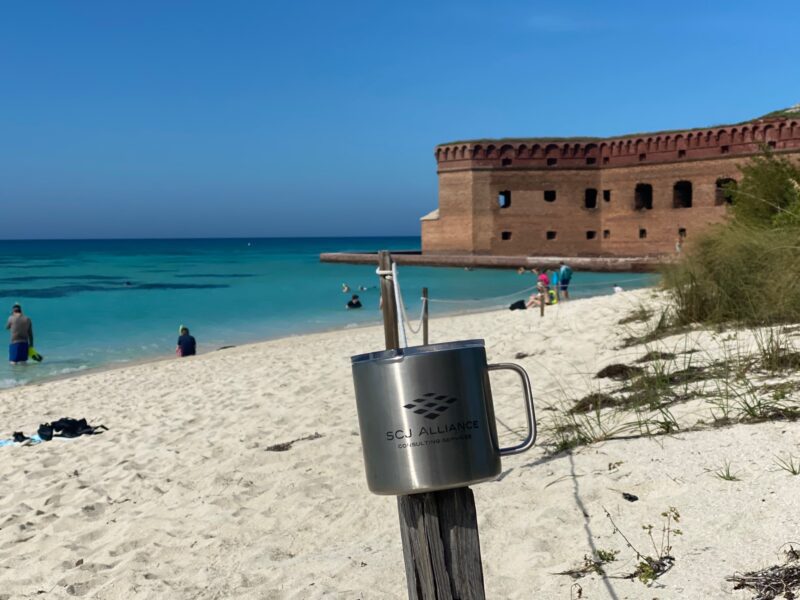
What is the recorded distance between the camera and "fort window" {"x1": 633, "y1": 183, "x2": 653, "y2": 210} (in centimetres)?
4031

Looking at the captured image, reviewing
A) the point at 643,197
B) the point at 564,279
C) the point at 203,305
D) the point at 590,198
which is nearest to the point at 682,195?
the point at 643,197

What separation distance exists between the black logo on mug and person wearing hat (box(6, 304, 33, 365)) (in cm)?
1401

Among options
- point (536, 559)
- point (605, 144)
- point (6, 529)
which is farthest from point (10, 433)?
point (605, 144)

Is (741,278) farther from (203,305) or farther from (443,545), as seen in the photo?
(203,305)

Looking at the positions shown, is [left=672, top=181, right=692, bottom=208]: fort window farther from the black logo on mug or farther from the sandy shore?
the black logo on mug

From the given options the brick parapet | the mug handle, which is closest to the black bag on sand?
the mug handle

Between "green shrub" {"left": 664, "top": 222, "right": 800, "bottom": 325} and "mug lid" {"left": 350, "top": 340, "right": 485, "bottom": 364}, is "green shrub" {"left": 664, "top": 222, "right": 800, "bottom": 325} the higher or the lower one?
the lower one

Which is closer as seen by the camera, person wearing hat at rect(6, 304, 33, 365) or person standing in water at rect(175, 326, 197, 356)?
person wearing hat at rect(6, 304, 33, 365)

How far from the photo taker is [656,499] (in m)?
3.20

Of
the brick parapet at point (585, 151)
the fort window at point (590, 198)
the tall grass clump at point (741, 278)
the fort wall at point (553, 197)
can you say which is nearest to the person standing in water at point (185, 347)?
the tall grass clump at point (741, 278)

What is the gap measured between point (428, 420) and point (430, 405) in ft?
0.11

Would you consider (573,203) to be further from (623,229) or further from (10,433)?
(10,433)

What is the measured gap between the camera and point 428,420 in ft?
5.32

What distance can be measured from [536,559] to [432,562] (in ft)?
4.80
